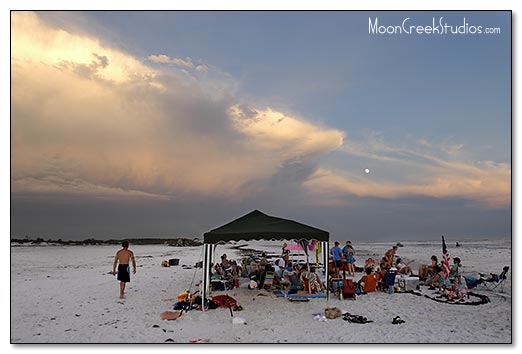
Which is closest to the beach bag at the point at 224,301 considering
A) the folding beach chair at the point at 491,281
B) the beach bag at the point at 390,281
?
the beach bag at the point at 390,281

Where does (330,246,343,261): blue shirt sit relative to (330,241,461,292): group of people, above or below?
above

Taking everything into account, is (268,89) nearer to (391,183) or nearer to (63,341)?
(391,183)

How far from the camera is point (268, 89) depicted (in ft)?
31.4

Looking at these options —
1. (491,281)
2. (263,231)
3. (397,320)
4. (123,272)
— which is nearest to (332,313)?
(397,320)

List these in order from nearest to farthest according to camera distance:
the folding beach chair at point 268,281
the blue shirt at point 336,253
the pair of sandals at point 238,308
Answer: the pair of sandals at point 238,308 → the folding beach chair at point 268,281 → the blue shirt at point 336,253

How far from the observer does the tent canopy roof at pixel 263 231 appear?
8.83 metres

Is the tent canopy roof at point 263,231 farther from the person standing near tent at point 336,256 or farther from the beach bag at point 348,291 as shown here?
the person standing near tent at point 336,256

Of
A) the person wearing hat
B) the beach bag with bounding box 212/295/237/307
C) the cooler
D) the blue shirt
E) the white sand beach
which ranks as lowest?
the white sand beach

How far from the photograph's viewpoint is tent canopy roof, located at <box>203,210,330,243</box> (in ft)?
29.0

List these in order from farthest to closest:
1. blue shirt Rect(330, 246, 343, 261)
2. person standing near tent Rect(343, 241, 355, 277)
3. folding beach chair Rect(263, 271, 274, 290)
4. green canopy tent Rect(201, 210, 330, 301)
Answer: person standing near tent Rect(343, 241, 355, 277) < blue shirt Rect(330, 246, 343, 261) < folding beach chair Rect(263, 271, 274, 290) < green canopy tent Rect(201, 210, 330, 301)

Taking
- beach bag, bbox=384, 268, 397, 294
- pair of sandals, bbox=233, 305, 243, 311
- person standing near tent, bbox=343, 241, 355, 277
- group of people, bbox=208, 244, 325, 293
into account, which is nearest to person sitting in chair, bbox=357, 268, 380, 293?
beach bag, bbox=384, 268, 397, 294

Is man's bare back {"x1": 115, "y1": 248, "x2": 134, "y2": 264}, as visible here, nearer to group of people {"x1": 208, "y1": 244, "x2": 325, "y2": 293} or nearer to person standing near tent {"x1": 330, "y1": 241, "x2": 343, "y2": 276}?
group of people {"x1": 208, "y1": 244, "x2": 325, "y2": 293}
